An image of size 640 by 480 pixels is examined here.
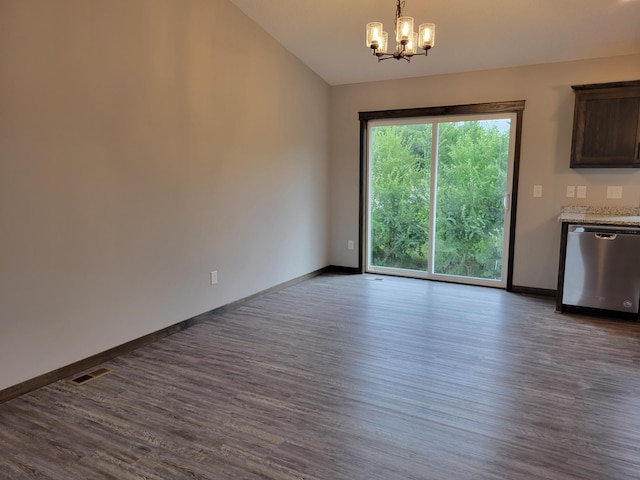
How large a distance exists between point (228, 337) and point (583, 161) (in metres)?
3.83

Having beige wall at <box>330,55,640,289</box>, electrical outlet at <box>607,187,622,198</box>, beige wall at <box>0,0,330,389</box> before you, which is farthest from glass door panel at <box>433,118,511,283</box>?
beige wall at <box>0,0,330,389</box>

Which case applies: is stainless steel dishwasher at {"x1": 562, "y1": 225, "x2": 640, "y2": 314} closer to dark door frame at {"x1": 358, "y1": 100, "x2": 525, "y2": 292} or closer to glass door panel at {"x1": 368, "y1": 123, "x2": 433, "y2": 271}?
dark door frame at {"x1": 358, "y1": 100, "x2": 525, "y2": 292}

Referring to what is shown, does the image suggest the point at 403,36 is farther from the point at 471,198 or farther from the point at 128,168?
the point at 471,198

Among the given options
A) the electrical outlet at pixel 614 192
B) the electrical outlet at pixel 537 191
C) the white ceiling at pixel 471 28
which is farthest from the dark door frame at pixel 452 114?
the electrical outlet at pixel 614 192

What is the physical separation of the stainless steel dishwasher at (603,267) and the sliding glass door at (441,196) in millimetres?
983

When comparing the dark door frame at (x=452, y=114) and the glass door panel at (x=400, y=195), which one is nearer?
the dark door frame at (x=452, y=114)

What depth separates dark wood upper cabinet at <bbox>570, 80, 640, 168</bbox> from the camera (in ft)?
13.2

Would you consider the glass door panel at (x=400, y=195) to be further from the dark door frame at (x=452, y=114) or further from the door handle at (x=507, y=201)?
the door handle at (x=507, y=201)

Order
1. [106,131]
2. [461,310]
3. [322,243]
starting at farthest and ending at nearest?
[322,243], [461,310], [106,131]

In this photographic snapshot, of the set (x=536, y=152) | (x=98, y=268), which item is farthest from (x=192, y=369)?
(x=536, y=152)

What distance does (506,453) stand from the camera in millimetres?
1994

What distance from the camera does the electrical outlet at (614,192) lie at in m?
4.26

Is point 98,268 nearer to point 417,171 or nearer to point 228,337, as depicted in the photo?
point 228,337

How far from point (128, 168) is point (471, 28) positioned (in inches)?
130
